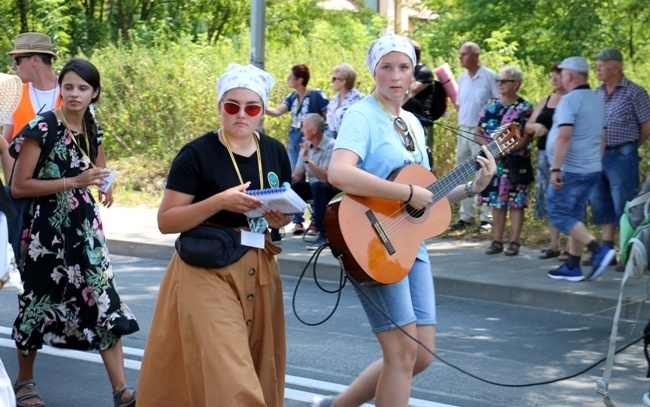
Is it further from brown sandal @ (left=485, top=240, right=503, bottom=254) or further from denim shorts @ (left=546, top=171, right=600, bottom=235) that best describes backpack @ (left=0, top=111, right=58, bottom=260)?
brown sandal @ (left=485, top=240, right=503, bottom=254)

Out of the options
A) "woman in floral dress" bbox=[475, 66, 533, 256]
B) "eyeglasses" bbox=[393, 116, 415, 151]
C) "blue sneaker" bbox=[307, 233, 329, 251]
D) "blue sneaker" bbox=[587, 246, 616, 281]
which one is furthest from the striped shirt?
"eyeglasses" bbox=[393, 116, 415, 151]

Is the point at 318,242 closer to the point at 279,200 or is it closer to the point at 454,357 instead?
the point at 454,357

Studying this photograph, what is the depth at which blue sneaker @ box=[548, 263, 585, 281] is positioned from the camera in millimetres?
10016

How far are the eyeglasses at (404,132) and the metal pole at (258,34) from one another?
8238 mm

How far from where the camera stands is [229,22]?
23.8m

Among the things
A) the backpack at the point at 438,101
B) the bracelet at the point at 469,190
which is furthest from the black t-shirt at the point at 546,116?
the bracelet at the point at 469,190

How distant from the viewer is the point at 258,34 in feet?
43.2

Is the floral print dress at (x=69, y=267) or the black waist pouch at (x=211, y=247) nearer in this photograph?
the black waist pouch at (x=211, y=247)

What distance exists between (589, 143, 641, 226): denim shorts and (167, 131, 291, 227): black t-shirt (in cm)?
624

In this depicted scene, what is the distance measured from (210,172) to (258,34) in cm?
863

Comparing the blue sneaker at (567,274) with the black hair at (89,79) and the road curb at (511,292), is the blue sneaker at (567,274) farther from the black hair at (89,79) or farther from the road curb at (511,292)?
the black hair at (89,79)

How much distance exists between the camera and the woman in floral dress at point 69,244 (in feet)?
19.5

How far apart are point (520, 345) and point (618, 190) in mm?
2943

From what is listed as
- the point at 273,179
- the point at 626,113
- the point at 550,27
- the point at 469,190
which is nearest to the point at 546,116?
the point at 626,113
